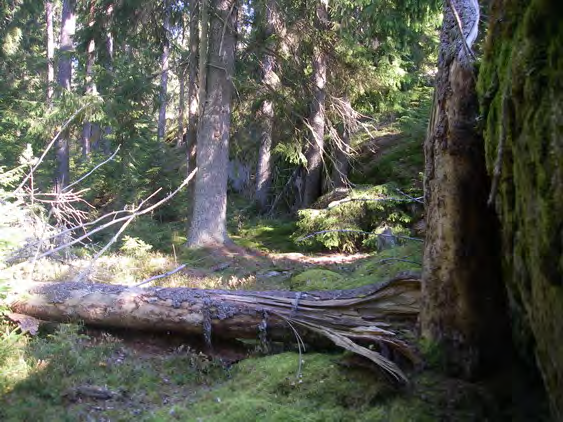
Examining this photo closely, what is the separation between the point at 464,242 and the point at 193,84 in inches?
495

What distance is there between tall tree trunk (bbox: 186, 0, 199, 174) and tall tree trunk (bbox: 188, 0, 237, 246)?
0.65 m

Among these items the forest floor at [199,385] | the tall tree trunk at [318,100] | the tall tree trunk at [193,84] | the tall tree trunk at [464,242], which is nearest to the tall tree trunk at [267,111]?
the tall tree trunk at [318,100]

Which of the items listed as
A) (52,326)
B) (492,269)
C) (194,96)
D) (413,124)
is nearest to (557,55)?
(492,269)

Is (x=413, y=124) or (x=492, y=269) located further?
(x=413, y=124)

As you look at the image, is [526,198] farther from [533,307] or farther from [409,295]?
[409,295]

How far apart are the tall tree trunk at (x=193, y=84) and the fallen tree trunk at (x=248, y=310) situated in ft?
27.9

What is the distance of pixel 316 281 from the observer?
22.5ft

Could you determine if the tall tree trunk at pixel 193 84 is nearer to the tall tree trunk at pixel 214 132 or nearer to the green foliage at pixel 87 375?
the tall tree trunk at pixel 214 132

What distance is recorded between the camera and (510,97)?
2268 millimetres

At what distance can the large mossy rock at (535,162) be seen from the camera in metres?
1.86

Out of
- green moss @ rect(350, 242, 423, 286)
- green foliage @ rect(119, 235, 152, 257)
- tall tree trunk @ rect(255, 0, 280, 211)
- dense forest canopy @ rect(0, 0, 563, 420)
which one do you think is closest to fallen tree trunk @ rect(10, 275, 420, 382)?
dense forest canopy @ rect(0, 0, 563, 420)

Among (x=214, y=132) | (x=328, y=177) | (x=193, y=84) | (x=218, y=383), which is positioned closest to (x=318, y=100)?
(x=328, y=177)

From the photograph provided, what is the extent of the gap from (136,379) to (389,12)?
9.34 metres

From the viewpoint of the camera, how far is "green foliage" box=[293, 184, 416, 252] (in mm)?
12172
